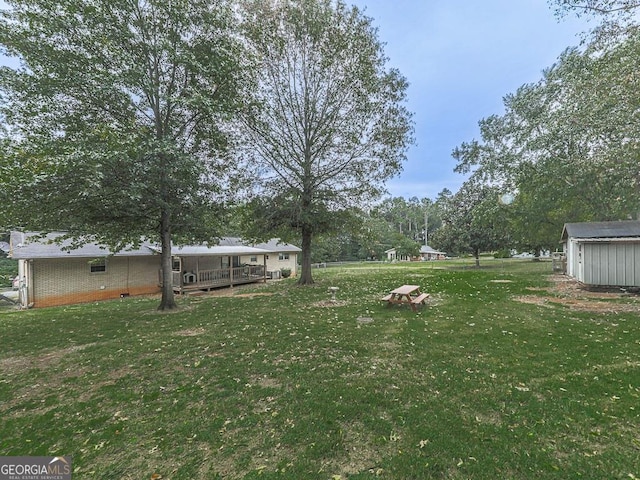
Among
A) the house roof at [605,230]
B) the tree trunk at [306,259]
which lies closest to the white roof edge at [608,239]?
the house roof at [605,230]

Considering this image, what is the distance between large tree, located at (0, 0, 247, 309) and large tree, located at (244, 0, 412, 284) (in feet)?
12.9

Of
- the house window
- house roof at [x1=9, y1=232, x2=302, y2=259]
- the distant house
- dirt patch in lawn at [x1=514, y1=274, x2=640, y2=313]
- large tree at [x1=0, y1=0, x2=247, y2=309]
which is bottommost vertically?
the distant house

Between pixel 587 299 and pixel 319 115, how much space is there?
14102 mm

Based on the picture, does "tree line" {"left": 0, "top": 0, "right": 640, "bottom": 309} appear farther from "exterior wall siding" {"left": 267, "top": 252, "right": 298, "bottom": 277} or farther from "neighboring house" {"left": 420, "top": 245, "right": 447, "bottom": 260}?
"neighboring house" {"left": 420, "top": 245, "right": 447, "bottom": 260}

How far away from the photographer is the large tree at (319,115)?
13891 millimetres

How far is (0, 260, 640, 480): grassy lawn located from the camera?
2.67m

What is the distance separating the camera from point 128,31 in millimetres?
8539

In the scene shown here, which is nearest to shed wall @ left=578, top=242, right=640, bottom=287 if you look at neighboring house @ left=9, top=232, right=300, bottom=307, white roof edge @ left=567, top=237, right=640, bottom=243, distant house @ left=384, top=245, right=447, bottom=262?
white roof edge @ left=567, top=237, right=640, bottom=243

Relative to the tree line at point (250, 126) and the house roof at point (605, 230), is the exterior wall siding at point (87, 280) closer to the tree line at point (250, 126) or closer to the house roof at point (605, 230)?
the tree line at point (250, 126)

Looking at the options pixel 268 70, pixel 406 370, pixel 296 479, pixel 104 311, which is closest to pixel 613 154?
pixel 406 370

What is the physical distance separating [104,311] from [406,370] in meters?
11.5

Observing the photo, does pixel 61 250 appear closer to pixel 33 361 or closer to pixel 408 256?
pixel 33 361

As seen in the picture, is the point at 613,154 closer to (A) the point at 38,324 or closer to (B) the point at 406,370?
(B) the point at 406,370

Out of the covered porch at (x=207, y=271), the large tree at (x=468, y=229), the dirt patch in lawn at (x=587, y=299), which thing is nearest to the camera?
the dirt patch in lawn at (x=587, y=299)
